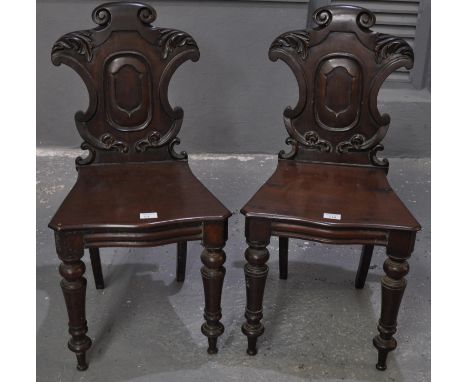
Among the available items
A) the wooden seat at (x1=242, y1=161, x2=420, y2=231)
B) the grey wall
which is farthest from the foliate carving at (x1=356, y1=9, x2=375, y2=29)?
the grey wall

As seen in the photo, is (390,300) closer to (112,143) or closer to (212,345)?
(212,345)

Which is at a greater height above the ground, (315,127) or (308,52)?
(308,52)

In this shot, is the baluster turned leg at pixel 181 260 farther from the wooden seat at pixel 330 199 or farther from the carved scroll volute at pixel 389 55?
the carved scroll volute at pixel 389 55

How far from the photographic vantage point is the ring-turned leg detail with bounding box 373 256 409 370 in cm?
Result: 178

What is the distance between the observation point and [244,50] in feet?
10.6

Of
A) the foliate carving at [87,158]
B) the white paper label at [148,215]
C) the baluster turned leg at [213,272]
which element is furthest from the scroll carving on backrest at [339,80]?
the foliate carving at [87,158]

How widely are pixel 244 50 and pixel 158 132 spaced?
1.30 meters

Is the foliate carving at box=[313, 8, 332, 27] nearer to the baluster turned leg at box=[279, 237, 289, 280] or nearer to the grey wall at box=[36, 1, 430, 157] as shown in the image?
the baluster turned leg at box=[279, 237, 289, 280]

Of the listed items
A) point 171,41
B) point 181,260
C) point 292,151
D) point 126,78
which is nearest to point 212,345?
point 181,260

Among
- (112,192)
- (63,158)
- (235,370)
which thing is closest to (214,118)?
(63,158)

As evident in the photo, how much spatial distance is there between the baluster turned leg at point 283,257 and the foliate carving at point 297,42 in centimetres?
78

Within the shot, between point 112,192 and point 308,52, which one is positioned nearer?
point 112,192

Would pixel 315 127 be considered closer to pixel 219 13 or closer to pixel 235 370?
pixel 235 370

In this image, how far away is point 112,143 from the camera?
6.99 ft
